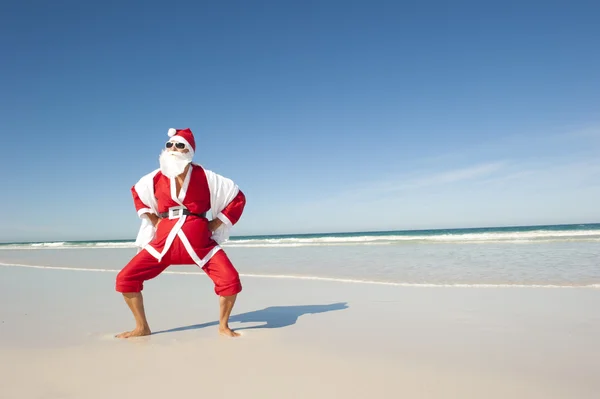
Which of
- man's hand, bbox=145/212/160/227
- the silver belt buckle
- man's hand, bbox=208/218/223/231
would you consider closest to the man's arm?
man's hand, bbox=208/218/223/231

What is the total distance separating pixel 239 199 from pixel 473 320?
2272 mm

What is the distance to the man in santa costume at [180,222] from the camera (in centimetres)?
333

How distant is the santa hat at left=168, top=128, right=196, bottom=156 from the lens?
3.45 metres

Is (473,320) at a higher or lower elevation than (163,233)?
lower

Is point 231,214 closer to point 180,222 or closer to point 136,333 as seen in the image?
point 180,222

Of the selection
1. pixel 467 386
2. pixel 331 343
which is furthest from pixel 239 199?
pixel 467 386

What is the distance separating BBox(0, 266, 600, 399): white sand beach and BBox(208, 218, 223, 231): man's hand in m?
0.86

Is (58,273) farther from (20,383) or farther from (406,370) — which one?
(406,370)

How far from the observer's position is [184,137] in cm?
348

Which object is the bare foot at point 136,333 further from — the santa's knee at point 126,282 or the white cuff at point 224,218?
the white cuff at point 224,218

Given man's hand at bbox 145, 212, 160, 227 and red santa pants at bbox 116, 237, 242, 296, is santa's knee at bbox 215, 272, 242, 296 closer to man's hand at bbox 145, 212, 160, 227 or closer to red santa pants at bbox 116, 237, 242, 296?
red santa pants at bbox 116, 237, 242, 296

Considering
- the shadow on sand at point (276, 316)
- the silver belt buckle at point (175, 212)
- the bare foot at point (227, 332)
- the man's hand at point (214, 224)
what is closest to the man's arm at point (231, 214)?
the man's hand at point (214, 224)

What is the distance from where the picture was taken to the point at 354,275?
7.14m

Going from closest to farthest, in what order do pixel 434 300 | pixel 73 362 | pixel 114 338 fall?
pixel 73 362 < pixel 114 338 < pixel 434 300
